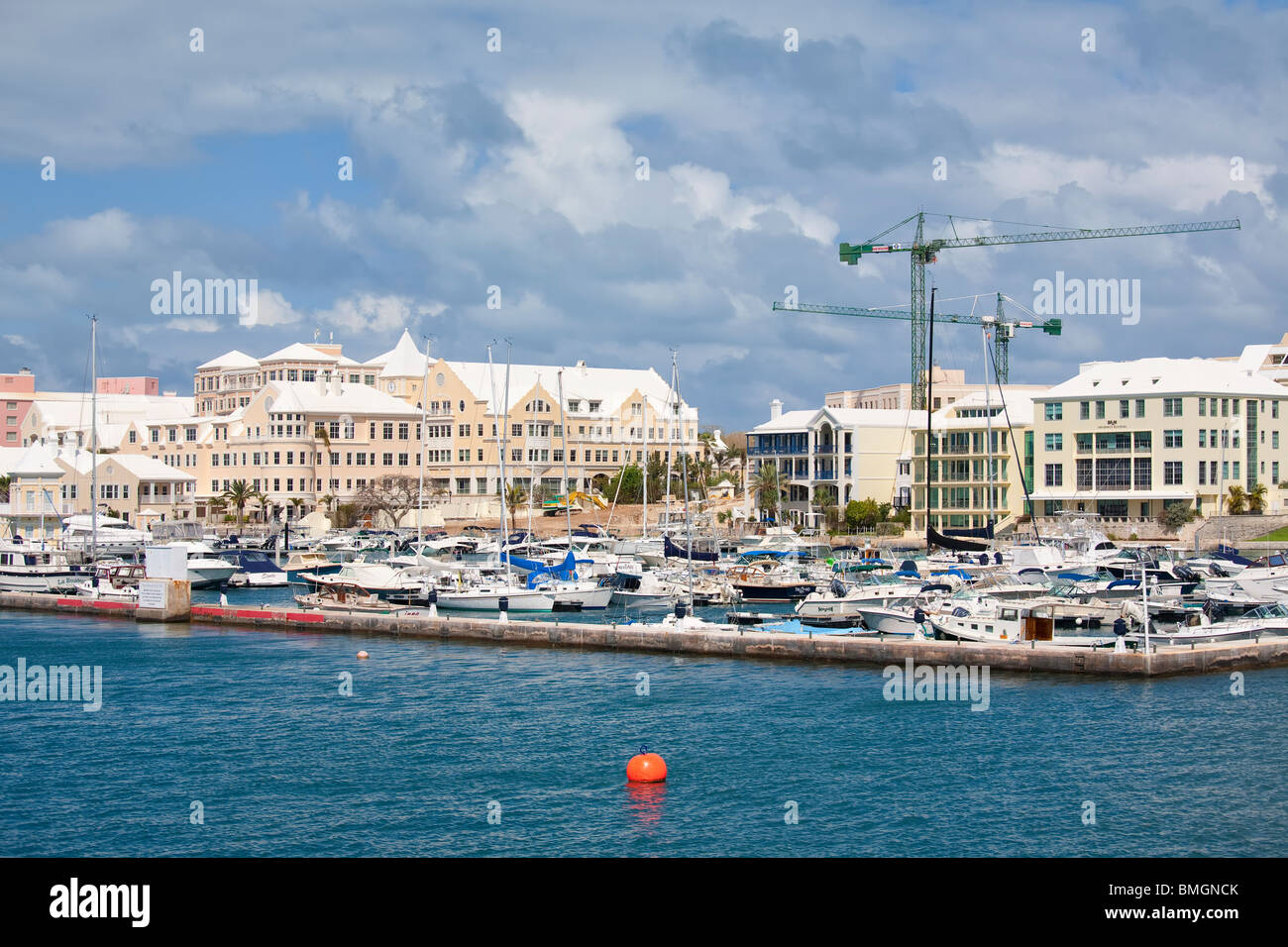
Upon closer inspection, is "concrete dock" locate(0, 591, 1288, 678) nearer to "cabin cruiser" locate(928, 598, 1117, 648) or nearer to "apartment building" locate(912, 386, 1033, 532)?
"cabin cruiser" locate(928, 598, 1117, 648)

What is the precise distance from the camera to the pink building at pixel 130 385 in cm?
17150

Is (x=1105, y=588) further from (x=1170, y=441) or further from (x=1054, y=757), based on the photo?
(x=1170, y=441)

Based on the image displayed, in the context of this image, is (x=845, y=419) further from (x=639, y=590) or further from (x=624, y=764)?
(x=624, y=764)

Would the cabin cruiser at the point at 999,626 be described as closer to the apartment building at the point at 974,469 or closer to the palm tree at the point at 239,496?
the apartment building at the point at 974,469

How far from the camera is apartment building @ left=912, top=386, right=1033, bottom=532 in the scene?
3637 inches

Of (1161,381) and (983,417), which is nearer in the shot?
(1161,381)

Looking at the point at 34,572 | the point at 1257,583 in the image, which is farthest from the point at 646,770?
the point at 34,572

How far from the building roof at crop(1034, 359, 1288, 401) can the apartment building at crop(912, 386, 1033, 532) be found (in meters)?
4.55

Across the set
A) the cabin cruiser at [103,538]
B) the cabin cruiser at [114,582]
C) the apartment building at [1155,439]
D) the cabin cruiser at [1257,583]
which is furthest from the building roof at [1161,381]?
the cabin cruiser at [103,538]

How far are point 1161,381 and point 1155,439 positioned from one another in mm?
3874

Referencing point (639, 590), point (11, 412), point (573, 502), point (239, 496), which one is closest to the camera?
point (639, 590)

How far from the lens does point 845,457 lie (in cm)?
9950

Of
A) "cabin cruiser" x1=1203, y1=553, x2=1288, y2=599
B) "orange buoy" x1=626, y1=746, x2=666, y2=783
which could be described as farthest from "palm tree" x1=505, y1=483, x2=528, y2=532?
"orange buoy" x1=626, y1=746, x2=666, y2=783

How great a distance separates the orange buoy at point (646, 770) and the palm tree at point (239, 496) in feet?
278
